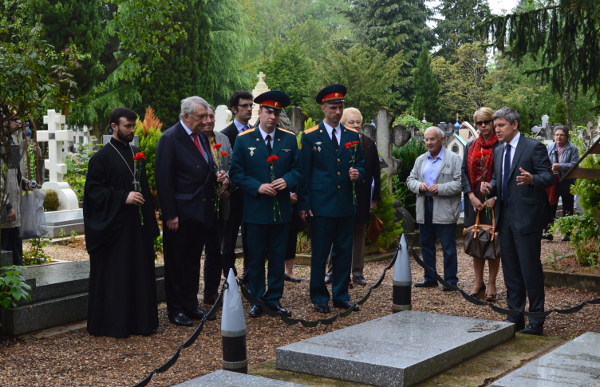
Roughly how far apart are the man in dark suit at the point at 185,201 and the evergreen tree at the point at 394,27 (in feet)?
136

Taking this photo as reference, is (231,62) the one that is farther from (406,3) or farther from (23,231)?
(23,231)

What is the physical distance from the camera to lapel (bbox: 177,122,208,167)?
21.7 ft

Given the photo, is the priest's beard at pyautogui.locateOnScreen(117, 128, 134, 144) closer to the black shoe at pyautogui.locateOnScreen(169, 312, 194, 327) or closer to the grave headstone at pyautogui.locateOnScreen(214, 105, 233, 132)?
the black shoe at pyautogui.locateOnScreen(169, 312, 194, 327)

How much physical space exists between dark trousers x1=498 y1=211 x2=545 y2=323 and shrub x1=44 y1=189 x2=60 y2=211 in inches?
A: 402

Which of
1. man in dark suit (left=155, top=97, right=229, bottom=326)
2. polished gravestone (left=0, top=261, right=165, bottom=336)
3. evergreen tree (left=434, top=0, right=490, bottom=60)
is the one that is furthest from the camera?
evergreen tree (left=434, top=0, right=490, bottom=60)

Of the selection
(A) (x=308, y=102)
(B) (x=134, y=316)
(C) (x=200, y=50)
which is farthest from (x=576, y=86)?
(A) (x=308, y=102)

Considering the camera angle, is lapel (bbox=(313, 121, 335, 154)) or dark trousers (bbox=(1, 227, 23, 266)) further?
dark trousers (bbox=(1, 227, 23, 266))

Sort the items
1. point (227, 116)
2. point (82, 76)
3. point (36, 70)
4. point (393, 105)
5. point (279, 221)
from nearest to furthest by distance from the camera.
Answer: point (36, 70) < point (279, 221) < point (227, 116) < point (82, 76) < point (393, 105)

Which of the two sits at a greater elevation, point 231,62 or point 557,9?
point 231,62

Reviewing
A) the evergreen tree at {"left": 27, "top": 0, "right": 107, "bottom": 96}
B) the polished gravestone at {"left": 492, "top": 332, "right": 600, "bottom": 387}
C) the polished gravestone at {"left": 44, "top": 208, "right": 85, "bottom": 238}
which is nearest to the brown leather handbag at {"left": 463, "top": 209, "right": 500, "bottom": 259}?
the polished gravestone at {"left": 492, "top": 332, "right": 600, "bottom": 387}

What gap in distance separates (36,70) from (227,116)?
8.92m

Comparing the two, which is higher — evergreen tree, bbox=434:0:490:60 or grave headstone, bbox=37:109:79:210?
evergreen tree, bbox=434:0:490:60

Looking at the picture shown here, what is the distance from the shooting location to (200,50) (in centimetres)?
3228

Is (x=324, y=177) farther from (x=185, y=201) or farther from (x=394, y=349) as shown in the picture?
(x=394, y=349)
